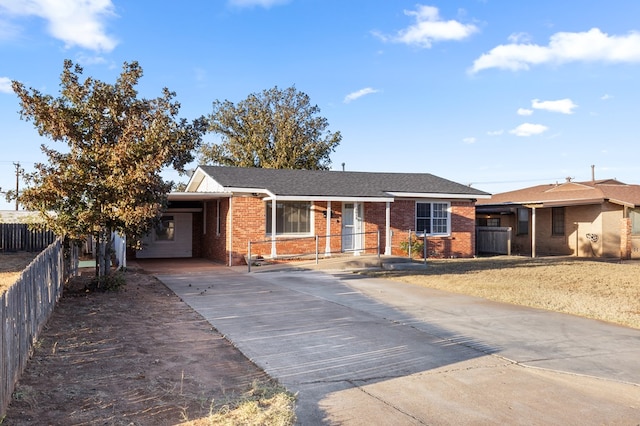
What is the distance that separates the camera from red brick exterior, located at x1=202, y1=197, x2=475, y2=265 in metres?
19.1

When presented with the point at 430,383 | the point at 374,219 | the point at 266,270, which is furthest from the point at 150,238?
the point at 430,383

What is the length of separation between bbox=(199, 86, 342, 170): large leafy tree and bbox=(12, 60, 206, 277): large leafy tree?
26707 mm

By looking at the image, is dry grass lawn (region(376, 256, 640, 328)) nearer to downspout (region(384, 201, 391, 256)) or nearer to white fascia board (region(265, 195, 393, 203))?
downspout (region(384, 201, 391, 256))

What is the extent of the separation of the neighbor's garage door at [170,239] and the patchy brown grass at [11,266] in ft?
14.9

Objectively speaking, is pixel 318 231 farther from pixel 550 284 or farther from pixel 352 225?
pixel 550 284

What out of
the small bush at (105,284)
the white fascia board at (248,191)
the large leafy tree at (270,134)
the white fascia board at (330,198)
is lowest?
the small bush at (105,284)

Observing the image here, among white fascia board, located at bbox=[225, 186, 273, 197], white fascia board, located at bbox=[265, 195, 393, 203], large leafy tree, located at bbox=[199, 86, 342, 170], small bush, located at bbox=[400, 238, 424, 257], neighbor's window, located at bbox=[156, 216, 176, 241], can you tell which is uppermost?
large leafy tree, located at bbox=[199, 86, 342, 170]

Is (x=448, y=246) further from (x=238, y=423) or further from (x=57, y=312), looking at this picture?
(x=238, y=423)

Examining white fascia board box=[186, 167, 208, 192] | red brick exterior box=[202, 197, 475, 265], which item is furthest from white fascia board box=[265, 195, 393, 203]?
white fascia board box=[186, 167, 208, 192]

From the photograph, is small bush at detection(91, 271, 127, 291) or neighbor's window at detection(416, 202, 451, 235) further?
neighbor's window at detection(416, 202, 451, 235)

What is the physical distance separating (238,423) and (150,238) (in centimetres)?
1947

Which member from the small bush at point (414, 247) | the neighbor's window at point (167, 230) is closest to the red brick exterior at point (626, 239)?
the small bush at point (414, 247)

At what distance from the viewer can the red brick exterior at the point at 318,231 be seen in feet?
62.6

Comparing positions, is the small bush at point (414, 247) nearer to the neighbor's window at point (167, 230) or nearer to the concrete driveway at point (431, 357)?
the concrete driveway at point (431, 357)
